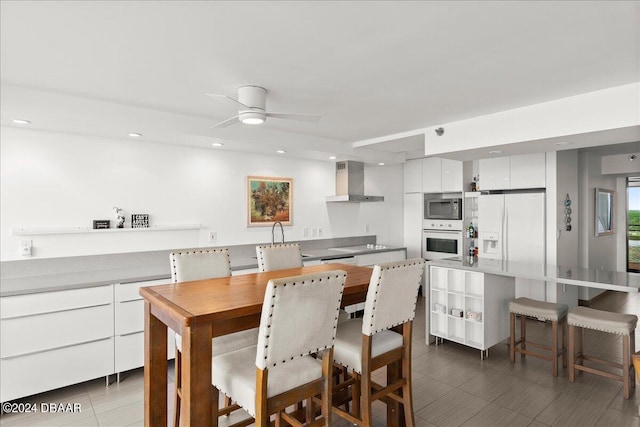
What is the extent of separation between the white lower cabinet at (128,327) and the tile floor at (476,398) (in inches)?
7.1

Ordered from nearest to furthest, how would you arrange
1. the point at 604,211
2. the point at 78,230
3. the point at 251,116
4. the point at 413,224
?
the point at 251,116
the point at 78,230
the point at 604,211
the point at 413,224

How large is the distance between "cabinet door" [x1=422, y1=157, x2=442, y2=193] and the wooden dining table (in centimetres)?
347

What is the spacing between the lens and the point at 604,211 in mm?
6113

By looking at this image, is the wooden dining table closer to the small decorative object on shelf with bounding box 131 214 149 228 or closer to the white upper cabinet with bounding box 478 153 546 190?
the small decorative object on shelf with bounding box 131 214 149 228

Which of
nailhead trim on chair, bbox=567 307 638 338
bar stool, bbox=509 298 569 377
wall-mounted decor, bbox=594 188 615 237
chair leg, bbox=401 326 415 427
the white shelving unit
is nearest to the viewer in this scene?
chair leg, bbox=401 326 415 427

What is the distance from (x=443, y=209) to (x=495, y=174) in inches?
37.5

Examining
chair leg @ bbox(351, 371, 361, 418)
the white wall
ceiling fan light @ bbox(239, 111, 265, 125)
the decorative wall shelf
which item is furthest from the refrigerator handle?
the decorative wall shelf

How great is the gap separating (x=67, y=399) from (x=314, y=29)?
317 cm

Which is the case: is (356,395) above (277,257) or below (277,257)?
below

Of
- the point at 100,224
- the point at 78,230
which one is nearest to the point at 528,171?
the point at 100,224

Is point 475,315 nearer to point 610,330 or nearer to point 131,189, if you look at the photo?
point 610,330

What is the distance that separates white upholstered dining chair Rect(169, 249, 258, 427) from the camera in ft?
7.52

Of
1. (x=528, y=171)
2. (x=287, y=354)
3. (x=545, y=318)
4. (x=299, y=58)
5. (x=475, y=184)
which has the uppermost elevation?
(x=299, y=58)

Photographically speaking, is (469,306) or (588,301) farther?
(588,301)
